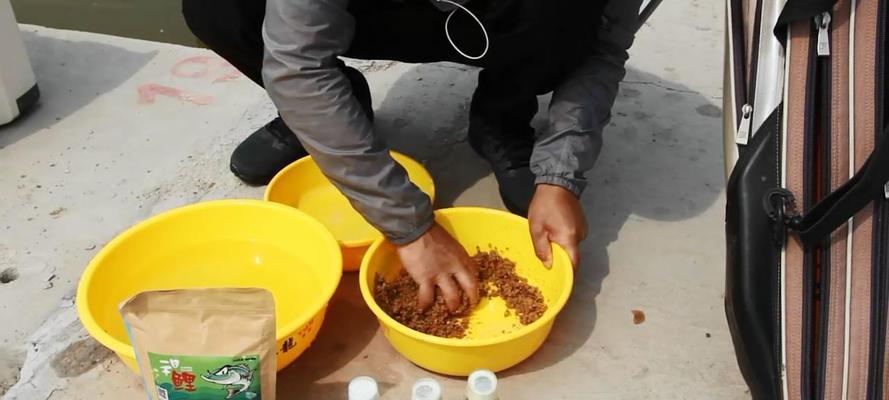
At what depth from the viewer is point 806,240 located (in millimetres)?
1213

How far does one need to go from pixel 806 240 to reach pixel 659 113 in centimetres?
94

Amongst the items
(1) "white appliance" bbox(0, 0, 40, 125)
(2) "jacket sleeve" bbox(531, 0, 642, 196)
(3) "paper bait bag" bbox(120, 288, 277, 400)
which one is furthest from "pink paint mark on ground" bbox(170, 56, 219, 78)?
(3) "paper bait bag" bbox(120, 288, 277, 400)

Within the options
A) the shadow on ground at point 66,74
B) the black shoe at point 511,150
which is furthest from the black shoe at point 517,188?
the shadow on ground at point 66,74

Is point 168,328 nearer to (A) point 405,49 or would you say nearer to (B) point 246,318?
(B) point 246,318

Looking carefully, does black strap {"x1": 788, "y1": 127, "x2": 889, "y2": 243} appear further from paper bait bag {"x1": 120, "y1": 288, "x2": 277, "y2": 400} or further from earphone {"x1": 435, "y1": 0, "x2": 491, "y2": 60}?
paper bait bag {"x1": 120, "y1": 288, "x2": 277, "y2": 400}

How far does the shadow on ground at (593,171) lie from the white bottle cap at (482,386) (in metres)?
0.15

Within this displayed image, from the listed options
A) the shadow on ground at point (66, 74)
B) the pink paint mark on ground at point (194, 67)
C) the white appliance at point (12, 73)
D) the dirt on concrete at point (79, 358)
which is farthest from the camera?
the pink paint mark on ground at point (194, 67)

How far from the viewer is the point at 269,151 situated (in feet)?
6.12

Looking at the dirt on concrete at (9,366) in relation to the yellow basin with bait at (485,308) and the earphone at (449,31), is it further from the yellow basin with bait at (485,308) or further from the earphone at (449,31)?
the earphone at (449,31)

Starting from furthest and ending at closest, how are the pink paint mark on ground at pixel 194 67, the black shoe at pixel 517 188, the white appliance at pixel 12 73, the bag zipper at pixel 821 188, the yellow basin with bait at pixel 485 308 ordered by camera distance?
the pink paint mark on ground at pixel 194 67
the white appliance at pixel 12 73
the black shoe at pixel 517 188
the yellow basin with bait at pixel 485 308
the bag zipper at pixel 821 188

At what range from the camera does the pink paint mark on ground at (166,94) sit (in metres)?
2.17

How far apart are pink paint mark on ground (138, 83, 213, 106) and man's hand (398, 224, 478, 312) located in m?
0.96

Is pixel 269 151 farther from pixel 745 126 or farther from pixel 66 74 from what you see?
pixel 745 126

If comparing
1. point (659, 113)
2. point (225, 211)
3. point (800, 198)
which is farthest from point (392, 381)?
point (659, 113)
